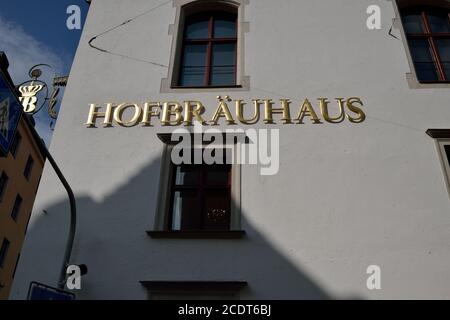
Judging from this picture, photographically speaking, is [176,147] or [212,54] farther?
[212,54]

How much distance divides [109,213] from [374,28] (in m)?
6.68

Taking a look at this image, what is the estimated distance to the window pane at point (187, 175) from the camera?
25.6 ft

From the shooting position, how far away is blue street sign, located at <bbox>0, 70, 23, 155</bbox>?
16.6 feet

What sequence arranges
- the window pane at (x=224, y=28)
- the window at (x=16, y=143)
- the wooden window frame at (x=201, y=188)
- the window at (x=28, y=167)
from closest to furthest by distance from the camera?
the wooden window frame at (x=201, y=188)
the window pane at (x=224, y=28)
the window at (x=16, y=143)
the window at (x=28, y=167)

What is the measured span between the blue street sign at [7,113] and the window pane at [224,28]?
18.9 ft

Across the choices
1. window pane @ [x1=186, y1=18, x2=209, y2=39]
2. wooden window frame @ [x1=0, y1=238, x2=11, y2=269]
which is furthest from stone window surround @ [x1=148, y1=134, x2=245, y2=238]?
wooden window frame @ [x1=0, y1=238, x2=11, y2=269]

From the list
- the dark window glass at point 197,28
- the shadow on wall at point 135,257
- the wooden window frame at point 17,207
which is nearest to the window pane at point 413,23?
the dark window glass at point 197,28

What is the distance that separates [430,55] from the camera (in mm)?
9461

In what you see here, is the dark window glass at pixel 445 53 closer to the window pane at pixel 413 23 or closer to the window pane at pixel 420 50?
the window pane at pixel 420 50

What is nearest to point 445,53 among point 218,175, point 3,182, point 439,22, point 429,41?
point 429,41

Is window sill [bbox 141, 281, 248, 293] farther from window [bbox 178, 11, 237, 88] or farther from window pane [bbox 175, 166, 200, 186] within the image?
window [bbox 178, 11, 237, 88]

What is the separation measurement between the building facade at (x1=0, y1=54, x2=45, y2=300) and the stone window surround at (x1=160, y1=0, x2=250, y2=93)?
15.2 m

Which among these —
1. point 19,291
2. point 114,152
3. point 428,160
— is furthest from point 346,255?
point 19,291
